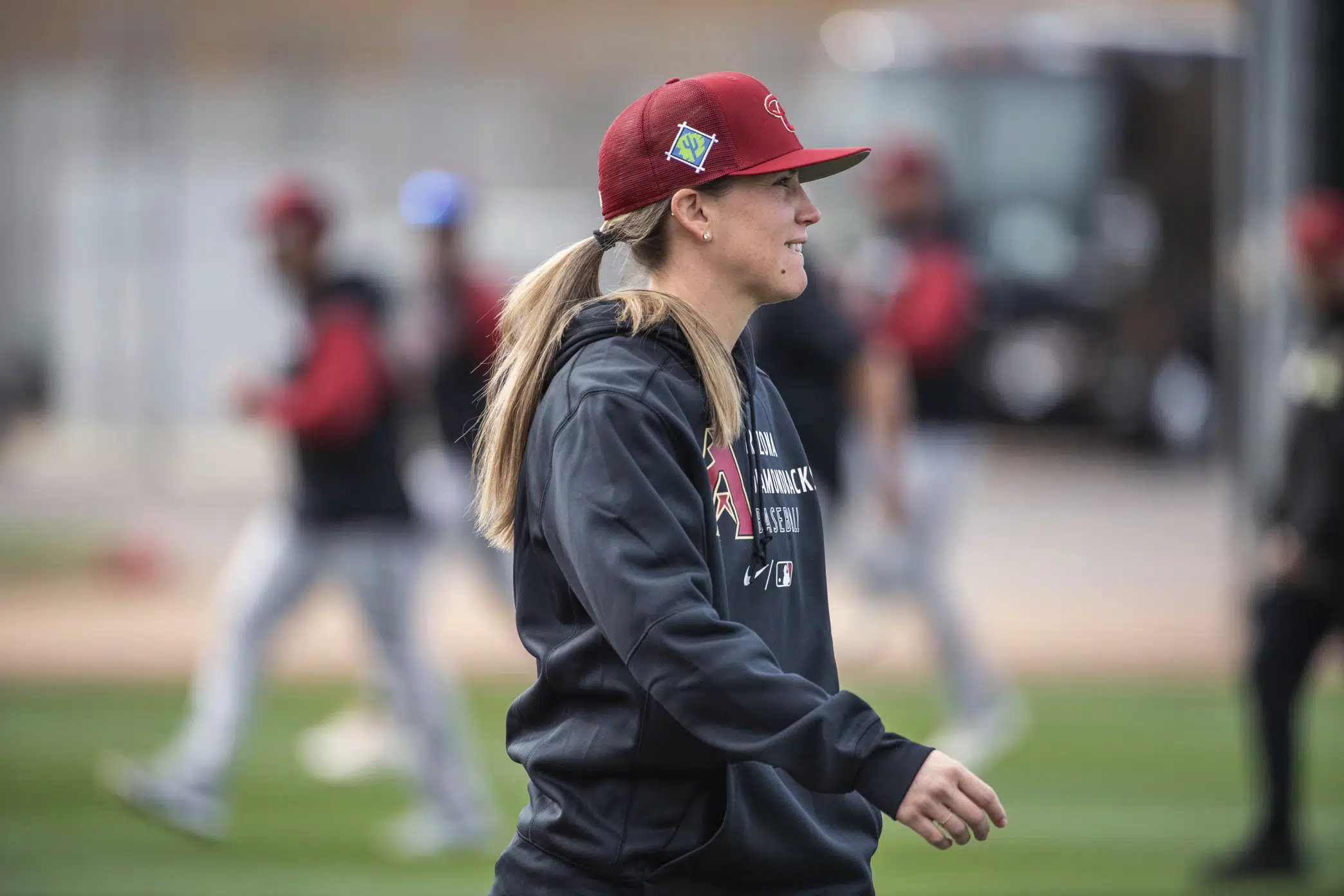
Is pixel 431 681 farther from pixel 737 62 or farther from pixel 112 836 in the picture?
pixel 737 62

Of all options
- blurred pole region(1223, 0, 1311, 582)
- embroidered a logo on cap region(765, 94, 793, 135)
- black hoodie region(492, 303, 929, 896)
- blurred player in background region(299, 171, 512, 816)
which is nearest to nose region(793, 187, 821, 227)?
embroidered a logo on cap region(765, 94, 793, 135)

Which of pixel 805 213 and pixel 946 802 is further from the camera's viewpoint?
pixel 805 213

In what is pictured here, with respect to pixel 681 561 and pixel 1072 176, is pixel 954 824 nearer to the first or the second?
pixel 681 561

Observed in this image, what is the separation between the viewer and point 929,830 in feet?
8.30

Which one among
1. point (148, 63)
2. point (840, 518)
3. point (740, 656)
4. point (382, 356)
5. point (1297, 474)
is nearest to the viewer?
point (740, 656)

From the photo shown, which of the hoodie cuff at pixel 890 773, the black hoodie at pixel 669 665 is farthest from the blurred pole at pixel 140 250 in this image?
the hoodie cuff at pixel 890 773

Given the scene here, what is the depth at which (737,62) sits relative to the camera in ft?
56.2

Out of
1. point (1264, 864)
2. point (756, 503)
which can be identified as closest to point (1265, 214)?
point (1264, 864)

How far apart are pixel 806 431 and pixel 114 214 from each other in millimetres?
11217

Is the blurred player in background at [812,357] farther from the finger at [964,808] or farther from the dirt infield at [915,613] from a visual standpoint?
the finger at [964,808]

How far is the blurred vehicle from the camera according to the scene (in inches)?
834

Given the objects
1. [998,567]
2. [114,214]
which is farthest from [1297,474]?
[114,214]

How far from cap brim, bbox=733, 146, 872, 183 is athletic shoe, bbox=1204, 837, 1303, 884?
159 inches

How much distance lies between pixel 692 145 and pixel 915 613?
28.4 feet
